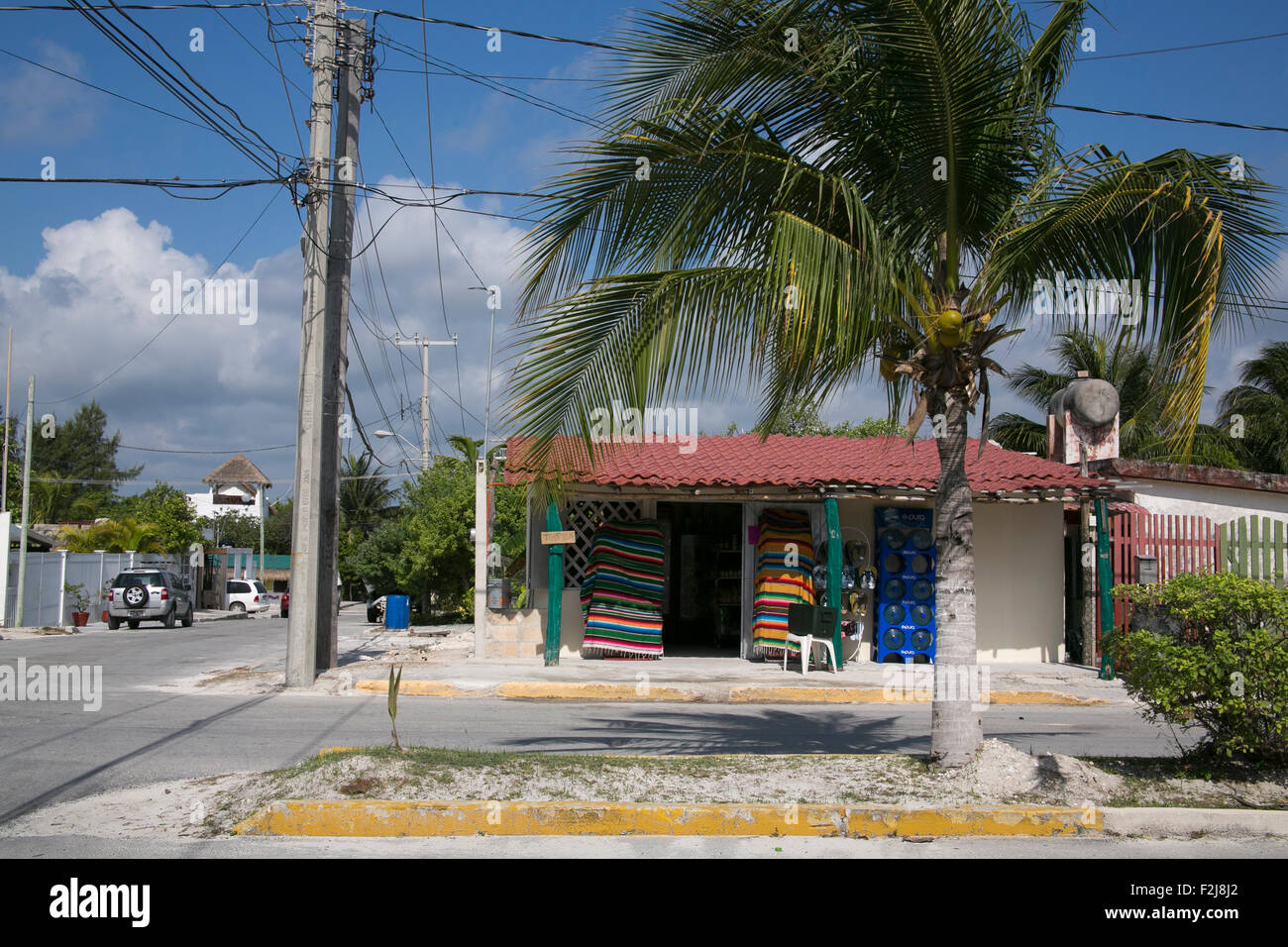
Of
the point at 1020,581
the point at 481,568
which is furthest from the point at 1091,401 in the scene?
the point at 481,568

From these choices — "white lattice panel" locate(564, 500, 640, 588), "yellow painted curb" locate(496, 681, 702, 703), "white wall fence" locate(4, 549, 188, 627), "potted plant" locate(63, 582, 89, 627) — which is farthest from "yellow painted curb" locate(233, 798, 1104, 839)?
"potted plant" locate(63, 582, 89, 627)

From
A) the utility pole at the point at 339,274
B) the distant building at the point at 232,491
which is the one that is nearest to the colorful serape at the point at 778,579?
the utility pole at the point at 339,274

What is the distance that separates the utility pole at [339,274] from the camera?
13797 millimetres

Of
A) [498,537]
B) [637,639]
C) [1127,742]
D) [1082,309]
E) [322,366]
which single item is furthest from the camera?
[498,537]

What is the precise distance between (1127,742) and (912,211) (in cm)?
592

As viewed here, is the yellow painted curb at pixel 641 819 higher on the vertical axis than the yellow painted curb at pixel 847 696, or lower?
higher

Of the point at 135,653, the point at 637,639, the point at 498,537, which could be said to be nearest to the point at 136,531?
the point at 498,537

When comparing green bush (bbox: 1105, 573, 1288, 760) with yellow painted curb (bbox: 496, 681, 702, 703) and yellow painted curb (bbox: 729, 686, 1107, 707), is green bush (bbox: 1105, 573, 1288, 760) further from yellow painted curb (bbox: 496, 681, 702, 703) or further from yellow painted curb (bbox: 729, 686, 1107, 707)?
yellow painted curb (bbox: 496, 681, 702, 703)

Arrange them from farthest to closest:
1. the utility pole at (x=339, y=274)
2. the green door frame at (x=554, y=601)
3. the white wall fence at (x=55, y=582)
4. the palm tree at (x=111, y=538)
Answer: the palm tree at (x=111, y=538), the white wall fence at (x=55, y=582), the green door frame at (x=554, y=601), the utility pole at (x=339, y=274)

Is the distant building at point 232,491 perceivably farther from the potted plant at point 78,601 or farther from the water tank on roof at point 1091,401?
the water tank on roof at point 1091,401

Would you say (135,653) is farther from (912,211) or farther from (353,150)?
(912,211)

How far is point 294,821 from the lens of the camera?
5.86m

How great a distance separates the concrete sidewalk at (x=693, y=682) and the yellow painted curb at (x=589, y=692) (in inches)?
0.5

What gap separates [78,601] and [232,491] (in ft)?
198
